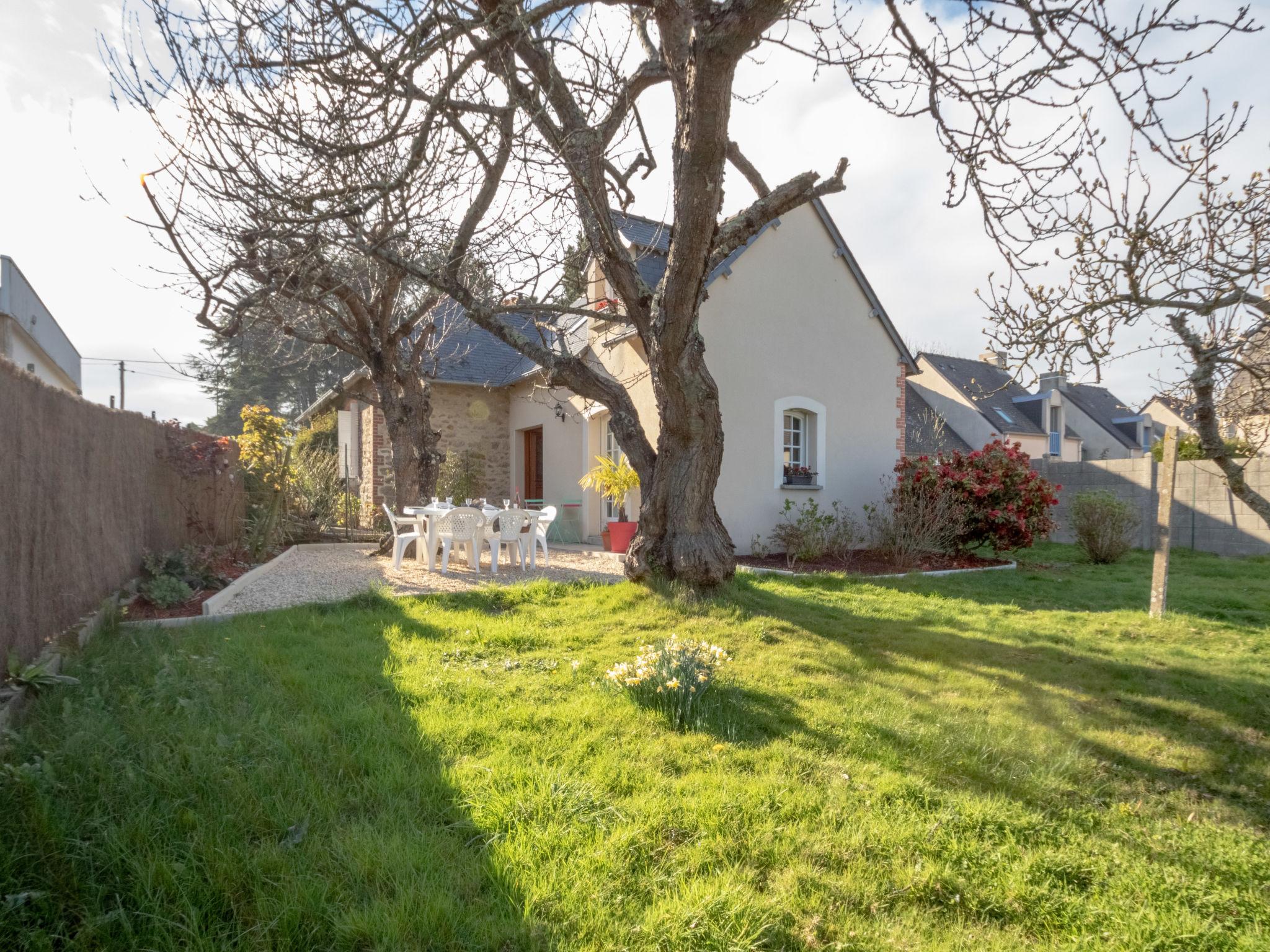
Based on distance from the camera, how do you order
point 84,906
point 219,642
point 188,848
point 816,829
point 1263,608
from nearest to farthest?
point 84,906
point 188,848
point 816,829
point 219,642
point 1263,608

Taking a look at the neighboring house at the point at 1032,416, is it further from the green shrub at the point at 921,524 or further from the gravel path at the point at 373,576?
the gravel path at the point at 373,576

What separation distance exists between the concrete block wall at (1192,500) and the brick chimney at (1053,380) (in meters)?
8.48

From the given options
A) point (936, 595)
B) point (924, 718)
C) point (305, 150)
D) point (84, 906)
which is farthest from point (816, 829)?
point (936, 595)

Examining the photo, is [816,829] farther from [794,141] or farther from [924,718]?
[794,141]

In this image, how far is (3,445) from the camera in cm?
390

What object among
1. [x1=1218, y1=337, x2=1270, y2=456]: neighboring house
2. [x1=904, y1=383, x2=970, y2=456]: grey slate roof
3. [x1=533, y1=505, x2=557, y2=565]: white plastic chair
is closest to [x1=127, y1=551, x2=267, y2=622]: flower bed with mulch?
[x1=533, y1=505, x2=557, y2=565]: white plastic chair

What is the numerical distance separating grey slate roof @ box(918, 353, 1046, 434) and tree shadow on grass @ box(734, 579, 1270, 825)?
19.4 metres

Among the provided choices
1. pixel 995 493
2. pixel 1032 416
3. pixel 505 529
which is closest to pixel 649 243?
pixel 505 529

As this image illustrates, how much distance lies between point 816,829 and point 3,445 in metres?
4.57

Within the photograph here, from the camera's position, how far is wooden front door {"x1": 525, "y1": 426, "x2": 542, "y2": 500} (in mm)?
15672

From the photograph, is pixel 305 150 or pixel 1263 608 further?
pixel 1263 608

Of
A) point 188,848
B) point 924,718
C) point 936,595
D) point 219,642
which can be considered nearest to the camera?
point 188,848

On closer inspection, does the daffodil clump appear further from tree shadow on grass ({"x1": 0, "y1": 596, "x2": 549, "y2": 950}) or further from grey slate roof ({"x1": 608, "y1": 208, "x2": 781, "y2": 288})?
grey slate roof ({"x1": 608, "y1": 208, "x2": 781, "y2": 288})

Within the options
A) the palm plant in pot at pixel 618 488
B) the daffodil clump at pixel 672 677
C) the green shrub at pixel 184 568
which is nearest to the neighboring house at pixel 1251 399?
the daffodil clump at pixel 672 677
